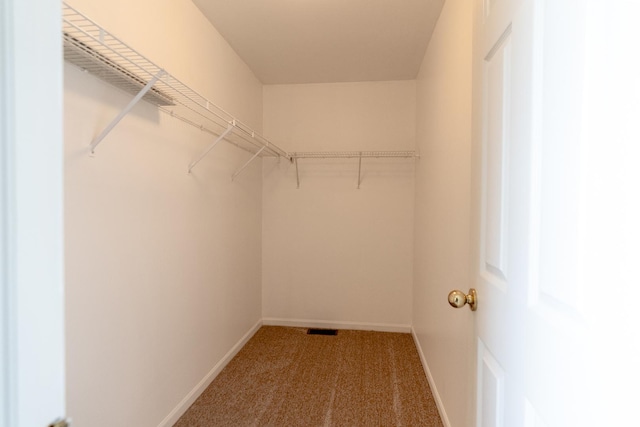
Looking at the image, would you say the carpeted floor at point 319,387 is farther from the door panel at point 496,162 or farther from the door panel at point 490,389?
the door panel at point 496,162

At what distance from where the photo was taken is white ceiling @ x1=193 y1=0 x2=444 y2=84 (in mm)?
2129

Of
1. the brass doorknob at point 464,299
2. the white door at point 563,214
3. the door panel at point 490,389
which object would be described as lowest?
the door panel at point 490,389

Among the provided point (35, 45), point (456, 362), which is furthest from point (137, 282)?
point (456, 362)

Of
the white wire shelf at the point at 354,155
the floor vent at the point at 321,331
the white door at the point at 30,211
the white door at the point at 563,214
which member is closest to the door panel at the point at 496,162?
the white door at the point at 563,214

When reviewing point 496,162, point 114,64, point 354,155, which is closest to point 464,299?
point 496,162

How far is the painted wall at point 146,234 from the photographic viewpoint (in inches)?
50.0

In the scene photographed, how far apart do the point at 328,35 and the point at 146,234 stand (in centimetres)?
190

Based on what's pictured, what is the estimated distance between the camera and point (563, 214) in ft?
1.71

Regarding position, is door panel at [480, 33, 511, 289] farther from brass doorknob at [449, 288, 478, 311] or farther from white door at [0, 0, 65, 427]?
white door at [0, 0, 65, 427]

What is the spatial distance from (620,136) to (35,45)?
827 mm

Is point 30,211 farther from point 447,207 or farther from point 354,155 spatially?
point 354,155

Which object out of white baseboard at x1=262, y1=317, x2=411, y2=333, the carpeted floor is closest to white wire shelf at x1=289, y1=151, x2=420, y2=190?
white baseboard at x1=262, y1=317, x2=411, y2=333

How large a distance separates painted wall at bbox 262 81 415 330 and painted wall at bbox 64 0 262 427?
809 millimetres

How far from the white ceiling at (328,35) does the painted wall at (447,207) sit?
21 centimetres
